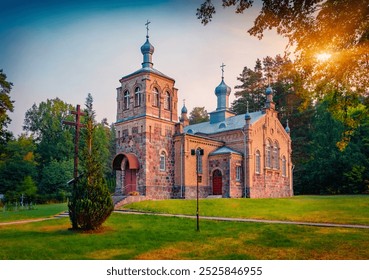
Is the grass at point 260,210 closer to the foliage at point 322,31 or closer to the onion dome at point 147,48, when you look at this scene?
the foliage at point 322,31

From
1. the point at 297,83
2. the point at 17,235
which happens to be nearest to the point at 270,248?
the point at 297,83

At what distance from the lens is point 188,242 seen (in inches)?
366

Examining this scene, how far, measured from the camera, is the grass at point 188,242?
25.6 ft

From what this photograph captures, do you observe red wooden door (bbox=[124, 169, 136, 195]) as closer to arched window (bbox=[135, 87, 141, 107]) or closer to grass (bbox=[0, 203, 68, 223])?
grass (bbox=[0, 203, 68, 223])

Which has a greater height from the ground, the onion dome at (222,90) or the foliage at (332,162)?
the onion dome at (222,90)

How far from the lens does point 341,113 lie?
11.3 metres

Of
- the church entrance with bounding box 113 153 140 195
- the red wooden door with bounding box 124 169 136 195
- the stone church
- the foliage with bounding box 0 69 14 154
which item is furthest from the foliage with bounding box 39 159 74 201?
the foliage with bounding box 0 69 14 154

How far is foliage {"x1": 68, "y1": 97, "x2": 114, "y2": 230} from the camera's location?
36.6ft

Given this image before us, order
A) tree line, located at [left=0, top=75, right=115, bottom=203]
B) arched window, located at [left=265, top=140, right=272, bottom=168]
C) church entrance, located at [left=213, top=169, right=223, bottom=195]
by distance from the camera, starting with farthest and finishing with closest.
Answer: arched window, located at [left=265, top=140, right=272, bottom=168] → church entrance, located at [left=213, top=169, right=223, bottom=195] → tree line, located at [left=0, top=75, right=115, bottom=203]

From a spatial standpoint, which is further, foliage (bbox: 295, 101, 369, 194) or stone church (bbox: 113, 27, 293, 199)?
foliage (bbox: 295, 101, 369, 194)

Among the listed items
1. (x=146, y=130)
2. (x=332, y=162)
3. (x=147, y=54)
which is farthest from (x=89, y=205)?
(x=332, y=162)

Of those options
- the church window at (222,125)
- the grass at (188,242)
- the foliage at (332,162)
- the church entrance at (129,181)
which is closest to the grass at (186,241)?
the grass at (188,242)

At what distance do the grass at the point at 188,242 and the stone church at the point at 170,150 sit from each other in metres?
10.1

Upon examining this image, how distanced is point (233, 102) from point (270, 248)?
1255 inches
